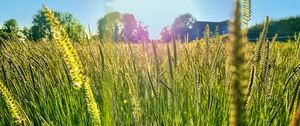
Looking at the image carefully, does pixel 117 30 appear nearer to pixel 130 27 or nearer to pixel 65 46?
pixel 65 46

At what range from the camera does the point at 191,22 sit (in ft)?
214

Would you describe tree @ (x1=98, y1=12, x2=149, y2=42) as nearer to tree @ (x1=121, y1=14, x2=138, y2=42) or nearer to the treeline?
tree @ (x1=121, y1=14, x2=138, y2=42)

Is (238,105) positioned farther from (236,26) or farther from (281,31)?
(281,31)

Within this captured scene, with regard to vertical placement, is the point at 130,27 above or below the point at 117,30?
above

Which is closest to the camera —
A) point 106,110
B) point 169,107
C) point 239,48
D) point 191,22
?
point 239,48

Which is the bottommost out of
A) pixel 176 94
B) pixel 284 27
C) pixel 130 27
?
pixel 176 94

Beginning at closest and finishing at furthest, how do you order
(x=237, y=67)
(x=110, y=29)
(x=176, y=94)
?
(x=237, y=67)
(x=176, y=94)
(x=110, y=29)

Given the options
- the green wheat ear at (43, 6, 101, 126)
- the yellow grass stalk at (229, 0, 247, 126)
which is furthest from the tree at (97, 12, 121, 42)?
the yellow grass stalk at (229, 0, 247, 126)

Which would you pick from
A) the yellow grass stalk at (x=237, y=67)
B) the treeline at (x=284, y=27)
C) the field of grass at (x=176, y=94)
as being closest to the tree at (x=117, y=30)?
the field of grass at (x=176, y=94)

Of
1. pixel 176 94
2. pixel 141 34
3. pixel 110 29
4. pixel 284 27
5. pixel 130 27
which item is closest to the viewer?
pixel 176 94

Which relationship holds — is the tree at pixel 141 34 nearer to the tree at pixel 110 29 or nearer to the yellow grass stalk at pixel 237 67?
the tree at pixel 110 29

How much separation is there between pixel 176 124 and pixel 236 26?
1387mm

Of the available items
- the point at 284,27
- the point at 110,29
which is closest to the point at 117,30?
the point at 110,29

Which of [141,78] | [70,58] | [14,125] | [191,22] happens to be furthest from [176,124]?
[191,22]
